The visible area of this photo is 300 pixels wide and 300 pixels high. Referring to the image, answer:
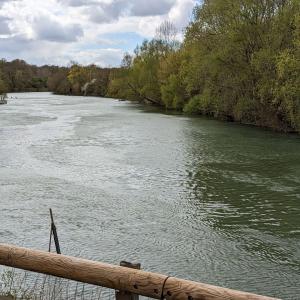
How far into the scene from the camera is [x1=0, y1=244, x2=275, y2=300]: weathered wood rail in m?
3.19

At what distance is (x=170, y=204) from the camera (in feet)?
49.6

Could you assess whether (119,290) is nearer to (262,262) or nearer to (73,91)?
(262,262)

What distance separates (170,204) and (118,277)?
11.7 metres

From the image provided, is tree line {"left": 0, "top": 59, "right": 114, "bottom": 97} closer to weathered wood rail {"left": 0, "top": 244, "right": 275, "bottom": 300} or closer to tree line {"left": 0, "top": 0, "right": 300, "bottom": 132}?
tree line {"left": 0, "top": 0, "right": 300, "bottom": 132}

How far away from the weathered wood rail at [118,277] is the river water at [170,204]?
19.9 ft

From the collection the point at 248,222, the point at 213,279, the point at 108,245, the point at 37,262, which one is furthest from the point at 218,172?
the point at 37,262

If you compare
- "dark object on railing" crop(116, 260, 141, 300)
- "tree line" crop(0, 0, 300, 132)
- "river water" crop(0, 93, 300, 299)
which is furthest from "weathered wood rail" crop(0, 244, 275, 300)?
"tree line" crop(0, 0, 300, 132)

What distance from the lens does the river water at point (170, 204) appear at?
10438mm

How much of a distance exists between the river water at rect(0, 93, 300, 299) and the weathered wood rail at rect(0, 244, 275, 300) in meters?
6.06

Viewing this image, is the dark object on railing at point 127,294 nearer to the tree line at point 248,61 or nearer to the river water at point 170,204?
the river water at point 170,204

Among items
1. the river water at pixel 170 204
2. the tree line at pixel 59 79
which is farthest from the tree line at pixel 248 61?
the tree line at pixel 59 79

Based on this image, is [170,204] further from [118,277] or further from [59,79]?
[59,79]

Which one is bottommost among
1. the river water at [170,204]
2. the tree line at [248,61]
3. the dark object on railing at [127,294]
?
the river water at [170,204]

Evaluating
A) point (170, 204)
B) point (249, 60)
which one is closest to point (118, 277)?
point (170, 204)
